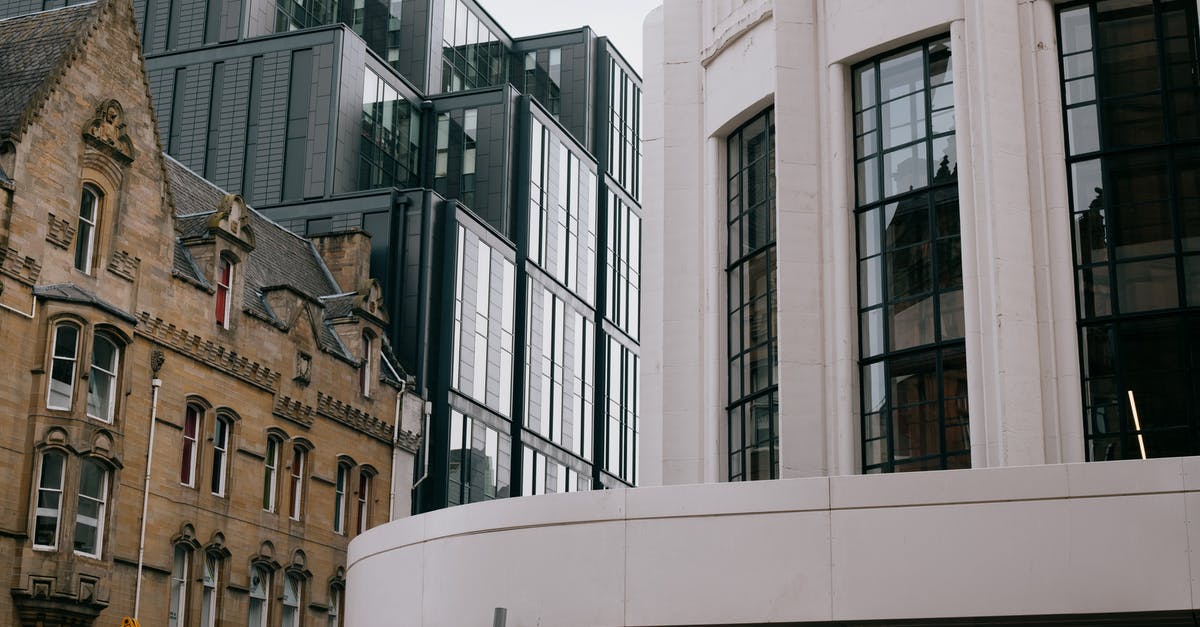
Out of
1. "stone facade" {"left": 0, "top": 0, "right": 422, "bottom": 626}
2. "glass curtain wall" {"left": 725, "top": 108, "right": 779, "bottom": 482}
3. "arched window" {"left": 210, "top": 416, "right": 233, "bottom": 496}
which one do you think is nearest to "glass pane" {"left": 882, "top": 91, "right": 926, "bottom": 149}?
"glass curtain wall" {"left": 725, "top": 108, "right": 779, "bottom": 482}

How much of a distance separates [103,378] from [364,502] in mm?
11913

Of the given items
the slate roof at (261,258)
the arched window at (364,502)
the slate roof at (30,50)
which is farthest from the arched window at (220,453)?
the slate roof at (30,50)

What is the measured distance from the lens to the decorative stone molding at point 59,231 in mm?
33406

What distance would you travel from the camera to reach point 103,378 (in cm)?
3469

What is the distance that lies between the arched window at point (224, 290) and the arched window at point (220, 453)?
2.47 metres

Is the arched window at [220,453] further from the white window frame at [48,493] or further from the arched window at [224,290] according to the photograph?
the white window frame at [48,493]

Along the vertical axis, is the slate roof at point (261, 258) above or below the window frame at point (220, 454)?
above

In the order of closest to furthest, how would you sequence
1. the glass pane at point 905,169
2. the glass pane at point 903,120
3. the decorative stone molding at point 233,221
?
the glass pane at point 905,169 → the glass pane at point 903,120 → the decorative stone molding at point 233,221

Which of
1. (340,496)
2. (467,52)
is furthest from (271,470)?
(467,52)

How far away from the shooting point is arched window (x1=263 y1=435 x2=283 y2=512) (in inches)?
1603

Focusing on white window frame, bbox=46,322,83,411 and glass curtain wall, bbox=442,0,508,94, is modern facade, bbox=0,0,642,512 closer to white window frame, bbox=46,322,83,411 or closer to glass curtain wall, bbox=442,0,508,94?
glass curtain wall, bbox=442,0,508,94

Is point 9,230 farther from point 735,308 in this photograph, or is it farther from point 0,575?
point 735,308

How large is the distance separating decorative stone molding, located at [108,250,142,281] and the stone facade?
5 cm

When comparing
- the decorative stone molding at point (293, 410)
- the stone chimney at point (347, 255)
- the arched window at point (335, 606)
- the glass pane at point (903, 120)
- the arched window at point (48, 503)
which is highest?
the stone chimney at point (347, 255)
